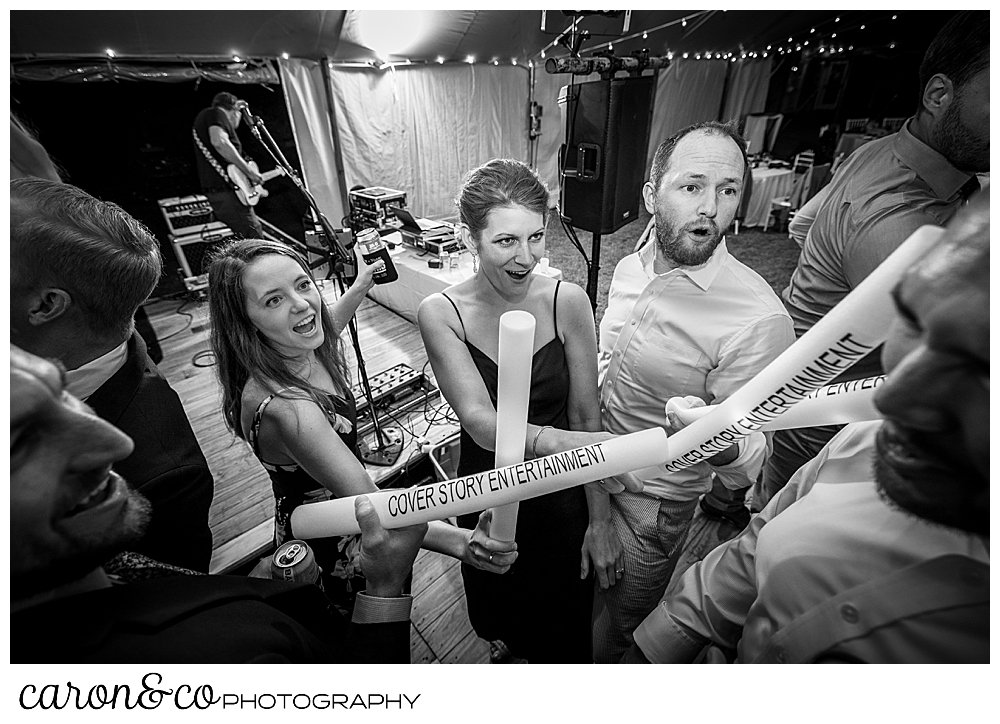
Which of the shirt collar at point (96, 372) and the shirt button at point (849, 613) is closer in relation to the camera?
the shirt button at point (849, 613)

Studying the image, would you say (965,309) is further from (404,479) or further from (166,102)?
(166,102)

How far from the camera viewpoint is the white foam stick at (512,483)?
480 mm

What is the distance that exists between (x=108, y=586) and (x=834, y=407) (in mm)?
901

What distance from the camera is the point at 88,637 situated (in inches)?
16.9

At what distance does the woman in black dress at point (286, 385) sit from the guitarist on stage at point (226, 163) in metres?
0.65

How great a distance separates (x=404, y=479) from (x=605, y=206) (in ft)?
4.73

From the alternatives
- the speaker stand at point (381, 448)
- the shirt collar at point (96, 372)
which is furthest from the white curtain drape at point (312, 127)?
the shirt collar at point (96, 372)

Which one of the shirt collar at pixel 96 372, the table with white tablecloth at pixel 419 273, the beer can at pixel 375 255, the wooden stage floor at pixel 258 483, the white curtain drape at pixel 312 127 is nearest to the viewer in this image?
the shirt collar at pixel 96 372

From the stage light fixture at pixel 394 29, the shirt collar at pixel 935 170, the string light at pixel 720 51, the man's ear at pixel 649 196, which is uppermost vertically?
the stage light fixture at pixel 394 29

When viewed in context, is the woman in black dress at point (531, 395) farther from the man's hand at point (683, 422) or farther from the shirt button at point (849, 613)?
the shirt button at point (849, 613)

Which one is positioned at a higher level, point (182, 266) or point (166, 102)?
point (166, 102)

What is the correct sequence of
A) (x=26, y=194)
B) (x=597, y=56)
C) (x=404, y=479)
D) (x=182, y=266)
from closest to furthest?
(x=26, y=194), (x=597, y=56), (x=404, y=479), (x=182, y=266)

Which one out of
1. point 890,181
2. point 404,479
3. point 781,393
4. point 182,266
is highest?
point 890,181
